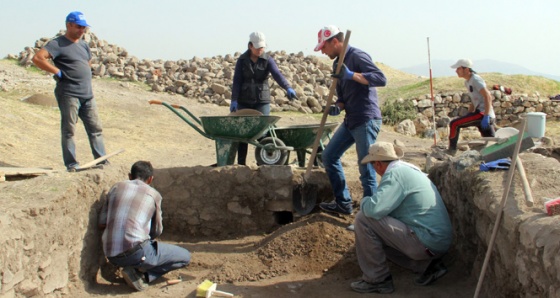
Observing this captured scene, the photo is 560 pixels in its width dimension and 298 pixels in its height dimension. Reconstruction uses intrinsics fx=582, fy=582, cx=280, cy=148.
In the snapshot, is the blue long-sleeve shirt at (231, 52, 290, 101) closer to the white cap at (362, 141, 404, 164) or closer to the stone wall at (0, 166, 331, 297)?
the stone wall at (0, 166, 331, 297)

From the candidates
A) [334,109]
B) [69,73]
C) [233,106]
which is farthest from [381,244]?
[69,73]

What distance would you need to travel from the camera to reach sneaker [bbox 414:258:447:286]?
4.46 meters

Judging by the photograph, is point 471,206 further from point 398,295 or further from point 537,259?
point 537,259

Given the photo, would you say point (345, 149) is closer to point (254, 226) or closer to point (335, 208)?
point (335, 208)

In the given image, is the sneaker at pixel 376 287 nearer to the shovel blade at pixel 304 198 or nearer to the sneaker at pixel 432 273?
the sneaker at pixel 432 273

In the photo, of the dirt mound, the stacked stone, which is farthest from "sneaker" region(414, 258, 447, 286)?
the stacked stone

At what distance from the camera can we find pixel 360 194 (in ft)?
20.3

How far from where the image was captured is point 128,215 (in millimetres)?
4578

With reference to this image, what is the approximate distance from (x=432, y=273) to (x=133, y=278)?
92.8 inches

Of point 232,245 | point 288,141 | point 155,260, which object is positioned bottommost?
point 232,245

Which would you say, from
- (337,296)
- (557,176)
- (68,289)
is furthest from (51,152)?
(557,176)

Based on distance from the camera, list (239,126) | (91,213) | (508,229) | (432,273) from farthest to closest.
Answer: (239,126), (91,213), (432,273), (508,229)

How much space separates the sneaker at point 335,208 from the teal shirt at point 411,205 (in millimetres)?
1358

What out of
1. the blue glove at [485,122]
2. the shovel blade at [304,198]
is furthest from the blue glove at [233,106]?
the blue glove at [485,122]
